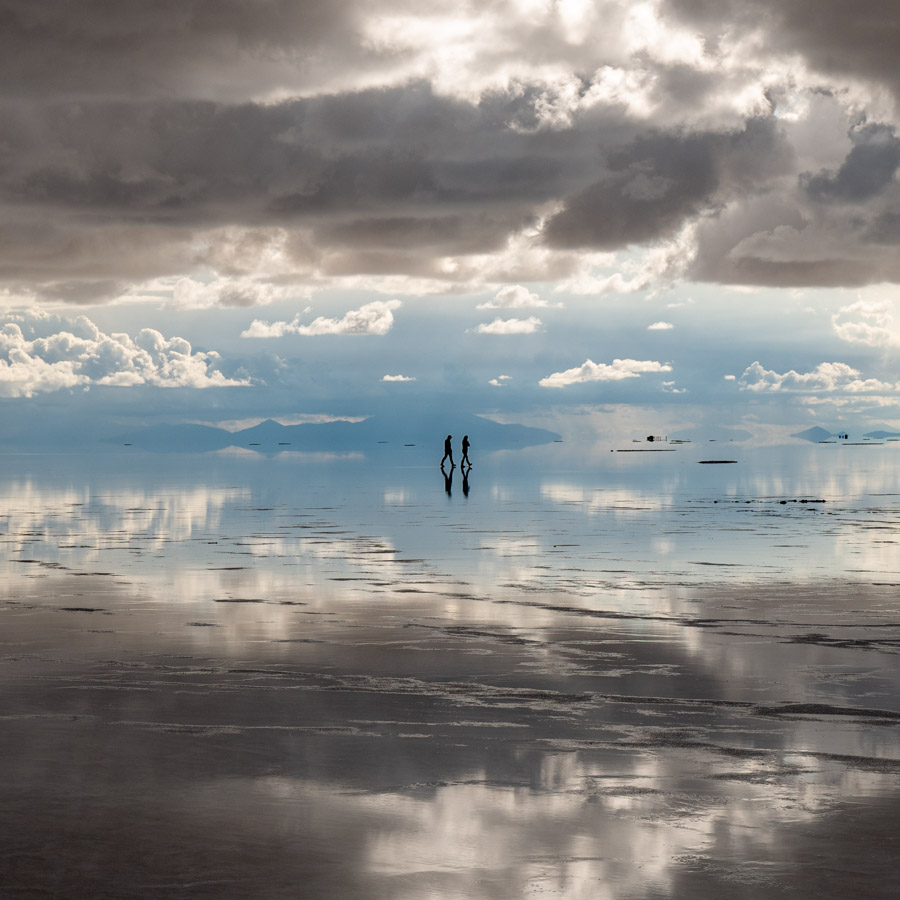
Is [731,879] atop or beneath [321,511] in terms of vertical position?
beneath

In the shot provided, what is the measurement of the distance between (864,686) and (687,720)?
282cm

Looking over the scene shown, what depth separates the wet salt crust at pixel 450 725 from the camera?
8.03 metres

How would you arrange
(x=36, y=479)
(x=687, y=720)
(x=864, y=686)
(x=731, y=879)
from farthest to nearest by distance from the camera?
(x=36, y=479) → (x=864, y=686) → (x=687, y=720) → (x=731, y=879)

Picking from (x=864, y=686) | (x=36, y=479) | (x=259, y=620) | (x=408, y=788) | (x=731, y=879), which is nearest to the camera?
(x=731, y=879)

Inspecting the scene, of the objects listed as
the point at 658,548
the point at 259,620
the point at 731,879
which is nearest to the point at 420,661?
the point at 259,620

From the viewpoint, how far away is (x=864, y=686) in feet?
44.6

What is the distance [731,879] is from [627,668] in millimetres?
7002

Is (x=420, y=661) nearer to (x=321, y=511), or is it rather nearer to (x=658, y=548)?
(x=658, y=548)

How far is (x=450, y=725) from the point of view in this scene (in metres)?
11.8

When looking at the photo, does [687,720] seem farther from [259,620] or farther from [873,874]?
[259,620]

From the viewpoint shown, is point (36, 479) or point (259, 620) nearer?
point (259, 620)

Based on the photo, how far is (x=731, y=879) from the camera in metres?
7.71

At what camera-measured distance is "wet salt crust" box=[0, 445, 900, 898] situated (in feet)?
26.3

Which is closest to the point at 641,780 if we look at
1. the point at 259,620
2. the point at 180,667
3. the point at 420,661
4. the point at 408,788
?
the point at 408,788
